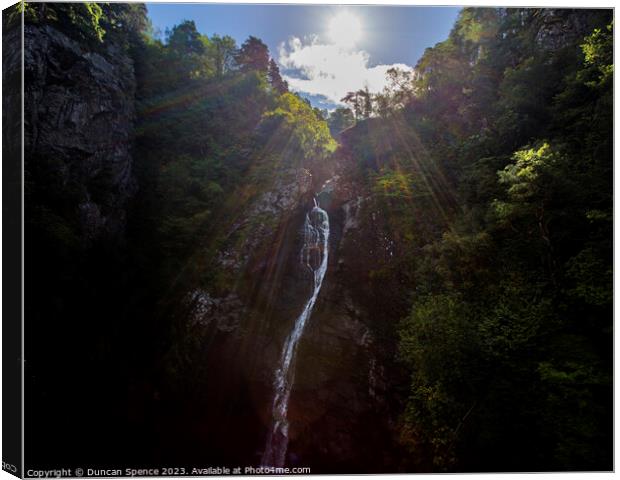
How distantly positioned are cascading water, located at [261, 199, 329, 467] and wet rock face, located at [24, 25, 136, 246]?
651cm

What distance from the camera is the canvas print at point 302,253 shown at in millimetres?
5727

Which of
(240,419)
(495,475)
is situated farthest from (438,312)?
(240,419)

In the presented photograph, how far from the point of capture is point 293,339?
35.7 feet

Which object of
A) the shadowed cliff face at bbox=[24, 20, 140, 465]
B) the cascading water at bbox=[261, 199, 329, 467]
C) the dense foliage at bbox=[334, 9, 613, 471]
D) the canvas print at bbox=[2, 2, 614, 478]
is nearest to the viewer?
the dense foliage at bbox=[334, 9, 613, 471]

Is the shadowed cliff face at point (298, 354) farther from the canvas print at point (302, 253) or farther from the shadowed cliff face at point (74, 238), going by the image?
the shadowed cliff face at point (74, 238)

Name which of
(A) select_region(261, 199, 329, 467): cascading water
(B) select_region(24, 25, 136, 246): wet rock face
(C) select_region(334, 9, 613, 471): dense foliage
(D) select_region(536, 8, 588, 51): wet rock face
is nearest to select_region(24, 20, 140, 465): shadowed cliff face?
(B) select_region(24, 25, 136, 246): wet rock face

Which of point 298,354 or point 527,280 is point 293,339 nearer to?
point 298,354

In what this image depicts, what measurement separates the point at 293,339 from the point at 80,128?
9307 millimetres

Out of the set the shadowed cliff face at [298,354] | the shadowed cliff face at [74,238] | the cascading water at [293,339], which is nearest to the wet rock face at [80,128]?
the shadowed cliff face at [74,238]

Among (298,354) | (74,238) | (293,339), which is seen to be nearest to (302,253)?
(293,339)

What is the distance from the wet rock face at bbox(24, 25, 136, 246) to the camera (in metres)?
7.44

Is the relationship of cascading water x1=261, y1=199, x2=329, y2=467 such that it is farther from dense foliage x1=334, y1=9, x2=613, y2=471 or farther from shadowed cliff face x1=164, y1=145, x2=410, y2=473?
dense foliage x1=334, y1=9, x2=613, y2=471

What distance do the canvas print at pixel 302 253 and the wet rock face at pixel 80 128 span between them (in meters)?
0.08

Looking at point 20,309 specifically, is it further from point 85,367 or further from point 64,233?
point 85,367
